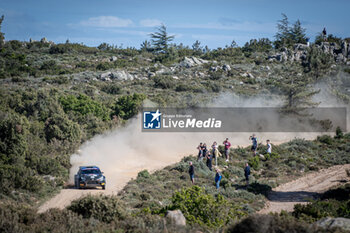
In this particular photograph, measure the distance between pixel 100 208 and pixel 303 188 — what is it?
49.3 feet

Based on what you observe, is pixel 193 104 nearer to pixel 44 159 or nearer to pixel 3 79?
pixel 44 159

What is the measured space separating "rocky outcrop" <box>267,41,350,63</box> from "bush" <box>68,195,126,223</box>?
241 ft

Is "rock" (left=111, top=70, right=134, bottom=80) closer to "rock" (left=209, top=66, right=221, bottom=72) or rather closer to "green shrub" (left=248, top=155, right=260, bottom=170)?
"rock" (left=209, top=66, right=221, bottom=72)

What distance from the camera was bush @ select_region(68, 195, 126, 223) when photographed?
540 inches

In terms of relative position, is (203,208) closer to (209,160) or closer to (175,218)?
(175,218)

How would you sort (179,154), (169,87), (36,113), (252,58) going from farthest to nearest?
(252,58), (169,87), (36,113), (179,154)

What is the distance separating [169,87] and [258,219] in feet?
162

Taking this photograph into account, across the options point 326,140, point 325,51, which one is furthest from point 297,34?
point 326,140

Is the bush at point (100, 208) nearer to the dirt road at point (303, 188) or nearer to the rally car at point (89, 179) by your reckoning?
the rally car at point (89, 179)

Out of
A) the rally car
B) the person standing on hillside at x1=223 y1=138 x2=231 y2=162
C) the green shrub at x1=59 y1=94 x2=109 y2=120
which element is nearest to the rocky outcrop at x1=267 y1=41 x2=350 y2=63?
the green shrub at x1=59 y1=94 x2=109 y2=120

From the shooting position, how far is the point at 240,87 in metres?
63.0

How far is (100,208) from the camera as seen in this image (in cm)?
1390

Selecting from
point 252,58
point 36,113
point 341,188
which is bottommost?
point 341,188

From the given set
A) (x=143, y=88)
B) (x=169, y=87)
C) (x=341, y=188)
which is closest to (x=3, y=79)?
(x=143, y=88)
